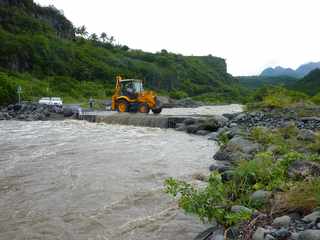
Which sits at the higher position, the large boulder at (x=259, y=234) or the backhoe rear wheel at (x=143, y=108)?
the backhoe rear wheel at (x=143, y=108)

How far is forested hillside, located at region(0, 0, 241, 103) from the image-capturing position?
61.7 m

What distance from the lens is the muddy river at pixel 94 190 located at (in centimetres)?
545

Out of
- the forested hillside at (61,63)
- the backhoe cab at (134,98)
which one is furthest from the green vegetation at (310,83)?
the backhoe cab at (134,98)

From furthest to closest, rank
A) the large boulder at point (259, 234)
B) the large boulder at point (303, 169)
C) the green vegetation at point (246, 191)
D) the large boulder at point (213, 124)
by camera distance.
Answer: the large boulder at point (213, 124) < the large boulder at point (303, 169) < the green vegetation at point (246, 191) < the large boulder at point (259, 234)

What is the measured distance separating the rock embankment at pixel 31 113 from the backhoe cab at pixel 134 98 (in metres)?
6.64

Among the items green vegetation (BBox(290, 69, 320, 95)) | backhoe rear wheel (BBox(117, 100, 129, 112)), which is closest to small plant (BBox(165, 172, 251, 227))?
backhoe rear wheel (BBox(117, 100, 129, 112))

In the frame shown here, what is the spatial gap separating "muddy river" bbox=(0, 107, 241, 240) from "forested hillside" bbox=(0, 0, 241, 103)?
2780 centimetres

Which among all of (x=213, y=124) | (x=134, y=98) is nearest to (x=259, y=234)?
(x=213, y=124)

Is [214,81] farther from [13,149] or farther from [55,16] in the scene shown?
[13,149]

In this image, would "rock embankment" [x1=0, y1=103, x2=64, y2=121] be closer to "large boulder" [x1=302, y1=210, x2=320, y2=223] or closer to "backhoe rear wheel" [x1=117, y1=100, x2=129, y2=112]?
"backhoe rear wheel" [x1=117, y1=100, x2=129, y2=112]

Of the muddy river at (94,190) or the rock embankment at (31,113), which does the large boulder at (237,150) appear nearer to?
the muddy river at (94,190)

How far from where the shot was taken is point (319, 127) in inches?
591

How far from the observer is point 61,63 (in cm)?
7888

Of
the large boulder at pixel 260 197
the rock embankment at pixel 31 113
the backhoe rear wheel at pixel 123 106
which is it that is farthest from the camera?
the rock embankment at pixel 31 113
